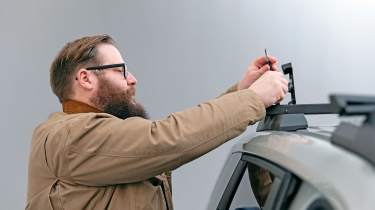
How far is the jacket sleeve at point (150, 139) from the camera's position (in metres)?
1.65

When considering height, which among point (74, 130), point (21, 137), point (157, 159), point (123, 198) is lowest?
point (21, 137)

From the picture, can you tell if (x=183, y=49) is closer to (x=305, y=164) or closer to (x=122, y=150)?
(x=122, y=150)

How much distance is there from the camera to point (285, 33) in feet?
14.1

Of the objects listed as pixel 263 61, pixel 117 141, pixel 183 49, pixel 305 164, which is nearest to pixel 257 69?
A: pixel 263 61

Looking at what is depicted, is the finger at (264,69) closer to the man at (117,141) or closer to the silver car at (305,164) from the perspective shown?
the man at (117,141)

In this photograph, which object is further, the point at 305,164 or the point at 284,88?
the point at 284,88

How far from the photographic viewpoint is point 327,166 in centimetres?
111

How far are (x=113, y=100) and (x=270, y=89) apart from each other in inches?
24.2

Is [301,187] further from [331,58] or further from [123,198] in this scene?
[331,58]

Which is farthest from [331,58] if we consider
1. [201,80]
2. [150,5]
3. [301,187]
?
[301,187]

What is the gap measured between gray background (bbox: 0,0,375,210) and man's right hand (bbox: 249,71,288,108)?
2476mm

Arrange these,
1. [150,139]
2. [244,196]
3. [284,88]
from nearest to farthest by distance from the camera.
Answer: [150,139] < [284,88] < [244,196]

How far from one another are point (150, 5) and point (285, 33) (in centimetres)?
108

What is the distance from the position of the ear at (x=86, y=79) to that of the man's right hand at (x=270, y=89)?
63 centimetres
